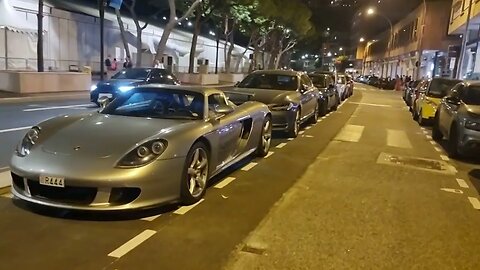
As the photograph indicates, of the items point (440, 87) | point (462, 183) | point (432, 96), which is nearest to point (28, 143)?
point (462, 183)

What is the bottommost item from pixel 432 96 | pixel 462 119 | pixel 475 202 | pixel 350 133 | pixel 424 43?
pixel 350 133

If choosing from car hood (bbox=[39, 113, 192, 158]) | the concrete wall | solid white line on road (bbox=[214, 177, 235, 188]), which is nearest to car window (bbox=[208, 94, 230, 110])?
car hood (bbox=[39, 113, 192, 158])

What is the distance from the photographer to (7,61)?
27.4 metres

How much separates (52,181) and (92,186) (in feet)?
1.32

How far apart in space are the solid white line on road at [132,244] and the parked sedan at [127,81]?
37.2 ft

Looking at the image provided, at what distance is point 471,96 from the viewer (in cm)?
1040

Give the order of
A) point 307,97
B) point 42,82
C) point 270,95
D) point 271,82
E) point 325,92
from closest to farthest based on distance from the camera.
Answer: point 270,95 → point 271,82 → point 307,97 → point 325,92 → point 42,82

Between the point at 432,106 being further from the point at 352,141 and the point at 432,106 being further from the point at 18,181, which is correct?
the point at 18,181

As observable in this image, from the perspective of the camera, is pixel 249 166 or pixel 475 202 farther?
pixel 249 166

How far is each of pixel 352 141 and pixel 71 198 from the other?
8.01 metres

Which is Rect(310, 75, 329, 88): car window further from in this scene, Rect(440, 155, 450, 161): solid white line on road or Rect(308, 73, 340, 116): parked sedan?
Rect(440, 155, 450, 161): solid white line on road

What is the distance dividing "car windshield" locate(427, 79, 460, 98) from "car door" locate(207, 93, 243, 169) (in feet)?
33.0

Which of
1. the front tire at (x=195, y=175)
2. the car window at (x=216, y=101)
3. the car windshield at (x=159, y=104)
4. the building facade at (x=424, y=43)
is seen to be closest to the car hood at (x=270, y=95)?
the car window at (x=216, y=101)

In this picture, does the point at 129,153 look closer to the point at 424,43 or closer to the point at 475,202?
the point at 475,202
